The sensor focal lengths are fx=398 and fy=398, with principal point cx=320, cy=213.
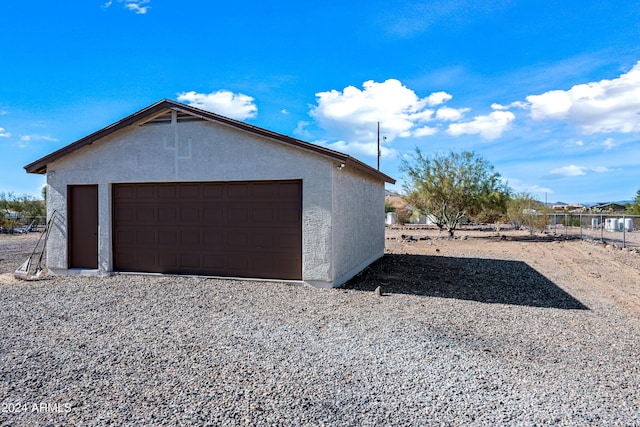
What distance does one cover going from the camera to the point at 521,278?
34.5 feet

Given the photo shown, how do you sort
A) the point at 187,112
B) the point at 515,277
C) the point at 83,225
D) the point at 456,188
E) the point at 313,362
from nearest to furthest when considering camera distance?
the point at 313,362, the point at 187,112, the point at 83,225, the point at 515,277, the point at 456,188

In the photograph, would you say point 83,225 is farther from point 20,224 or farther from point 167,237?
point 20,224

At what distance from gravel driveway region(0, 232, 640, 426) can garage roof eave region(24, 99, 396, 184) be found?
314 cm

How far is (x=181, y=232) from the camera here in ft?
32.2

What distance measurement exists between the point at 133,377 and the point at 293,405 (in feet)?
5.92

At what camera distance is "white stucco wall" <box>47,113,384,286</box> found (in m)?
8.70

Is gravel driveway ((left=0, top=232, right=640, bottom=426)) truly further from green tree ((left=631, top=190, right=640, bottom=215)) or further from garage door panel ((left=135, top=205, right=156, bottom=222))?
green tree ((left=631, top=190, right=640, bottom=215))

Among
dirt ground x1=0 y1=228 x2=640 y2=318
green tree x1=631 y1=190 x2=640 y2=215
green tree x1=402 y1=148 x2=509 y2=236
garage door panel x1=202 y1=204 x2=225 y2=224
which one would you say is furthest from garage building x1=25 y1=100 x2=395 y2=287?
green tree x1=631 y1=190 x2=640 y2=215

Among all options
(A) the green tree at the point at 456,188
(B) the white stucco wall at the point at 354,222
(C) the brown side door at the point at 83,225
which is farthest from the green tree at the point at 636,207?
(C) the brown side door at the point at 83,225

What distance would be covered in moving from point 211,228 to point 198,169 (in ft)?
4.76

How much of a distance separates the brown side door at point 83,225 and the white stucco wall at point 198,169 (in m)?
0.16

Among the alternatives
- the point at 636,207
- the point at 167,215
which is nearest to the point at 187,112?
the point at 167,215

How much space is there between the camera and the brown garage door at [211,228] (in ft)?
29.8

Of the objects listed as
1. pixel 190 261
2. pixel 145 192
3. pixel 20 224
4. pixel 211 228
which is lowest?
pixel 190 261
